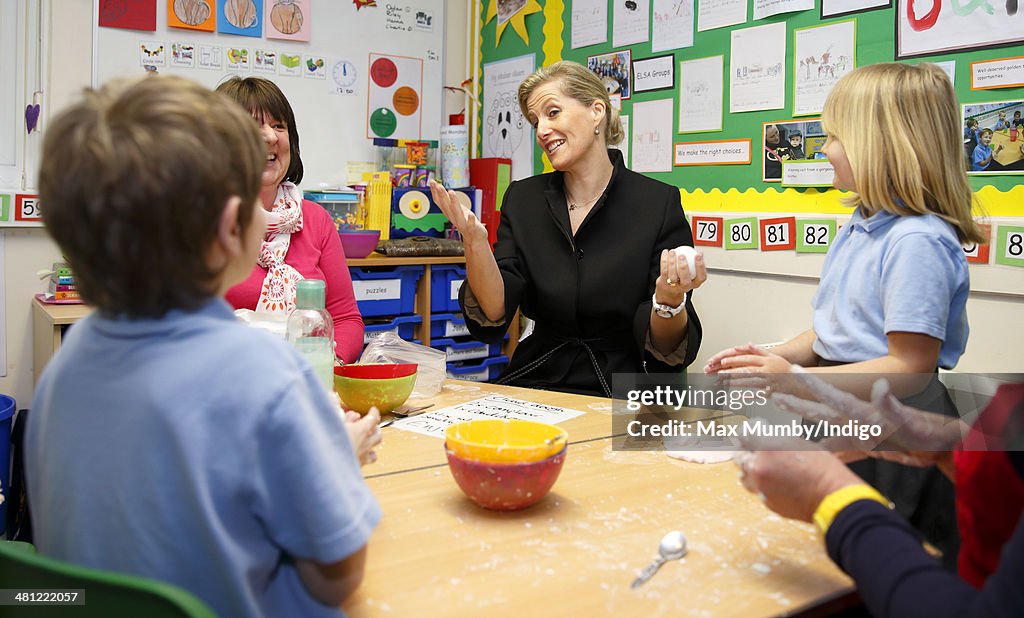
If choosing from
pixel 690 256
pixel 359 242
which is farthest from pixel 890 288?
pixel 359 242

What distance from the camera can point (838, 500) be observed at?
0.89 metres

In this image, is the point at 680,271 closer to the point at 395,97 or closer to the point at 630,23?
the point at 630,23

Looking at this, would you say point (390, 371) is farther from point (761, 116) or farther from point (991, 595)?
point (761, 116)

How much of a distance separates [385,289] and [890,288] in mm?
2026

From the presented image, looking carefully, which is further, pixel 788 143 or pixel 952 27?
pixel 788 143

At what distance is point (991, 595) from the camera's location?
717 mm

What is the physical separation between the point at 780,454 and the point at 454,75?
3109mm

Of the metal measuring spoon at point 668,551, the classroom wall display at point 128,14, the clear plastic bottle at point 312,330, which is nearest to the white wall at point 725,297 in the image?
the classroom wall display at point 128,14

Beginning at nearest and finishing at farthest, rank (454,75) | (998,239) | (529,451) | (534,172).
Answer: (529,451) < (998,239) < (534,172) < (454,75)

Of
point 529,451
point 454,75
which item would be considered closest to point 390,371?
point 529,451

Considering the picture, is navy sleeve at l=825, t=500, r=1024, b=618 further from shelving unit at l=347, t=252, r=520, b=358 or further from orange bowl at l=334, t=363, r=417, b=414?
shelving unit at l=347, t=252, r=520, b=358

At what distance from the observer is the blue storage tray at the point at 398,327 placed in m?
3.11

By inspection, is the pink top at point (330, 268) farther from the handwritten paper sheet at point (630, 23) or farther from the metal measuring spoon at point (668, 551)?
the handwritten paper sheet at point (630, 23)

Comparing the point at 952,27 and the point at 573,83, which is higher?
the point at 952,27
